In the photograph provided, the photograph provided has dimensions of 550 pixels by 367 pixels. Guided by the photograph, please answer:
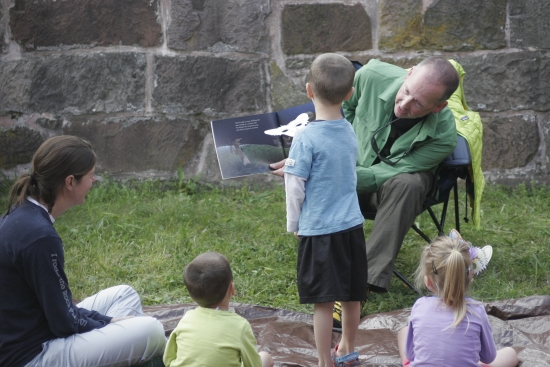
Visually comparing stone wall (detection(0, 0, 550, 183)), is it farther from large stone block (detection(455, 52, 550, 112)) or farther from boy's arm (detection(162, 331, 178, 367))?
boy's arm (detection(162, 331, 178, 367))

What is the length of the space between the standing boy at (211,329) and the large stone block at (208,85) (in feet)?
10.2

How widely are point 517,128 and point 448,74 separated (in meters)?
2.11

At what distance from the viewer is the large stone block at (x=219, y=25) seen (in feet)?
17.7

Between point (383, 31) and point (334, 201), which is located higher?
point (383, 31)

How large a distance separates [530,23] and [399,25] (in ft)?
3.10

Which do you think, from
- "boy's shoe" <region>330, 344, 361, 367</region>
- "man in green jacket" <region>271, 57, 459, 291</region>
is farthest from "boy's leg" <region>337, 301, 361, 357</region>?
"man in green jacket" <region>271, 57, 459, 291</region>

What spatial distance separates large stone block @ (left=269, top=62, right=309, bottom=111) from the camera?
5.55 metres

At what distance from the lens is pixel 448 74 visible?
3660 millimetres

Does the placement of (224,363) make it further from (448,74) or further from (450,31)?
(450,31)

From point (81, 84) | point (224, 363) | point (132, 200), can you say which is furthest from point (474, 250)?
point (81, 84)

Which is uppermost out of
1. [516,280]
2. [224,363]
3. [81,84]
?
[81,84]

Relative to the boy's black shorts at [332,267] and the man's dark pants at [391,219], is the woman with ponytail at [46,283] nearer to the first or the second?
the boy's black shorts at [332,267]

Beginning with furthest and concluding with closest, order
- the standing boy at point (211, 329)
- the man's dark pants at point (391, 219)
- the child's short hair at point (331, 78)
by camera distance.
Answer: the man's dark pants at point (391, 219) < the child's short hair at point (331, 78) < the standing boy at point (211, 329)

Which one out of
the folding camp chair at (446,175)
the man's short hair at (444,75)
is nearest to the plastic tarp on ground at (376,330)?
the folding camp chair at (446,175)
